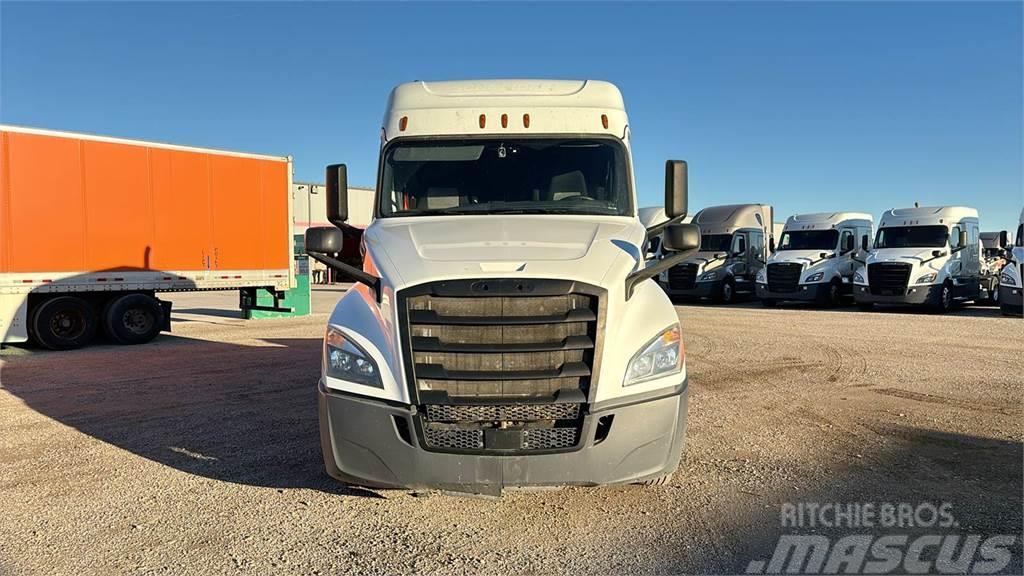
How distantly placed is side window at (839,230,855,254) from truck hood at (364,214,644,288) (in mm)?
19490

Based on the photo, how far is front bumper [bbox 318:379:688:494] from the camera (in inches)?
140

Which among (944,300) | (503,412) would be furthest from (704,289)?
(503,412)

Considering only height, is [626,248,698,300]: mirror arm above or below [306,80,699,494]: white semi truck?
above

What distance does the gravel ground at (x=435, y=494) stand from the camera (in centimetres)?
368

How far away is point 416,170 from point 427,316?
189 centimetres

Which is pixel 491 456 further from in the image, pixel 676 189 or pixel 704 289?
pixel 704 289

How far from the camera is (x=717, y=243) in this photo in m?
23.8

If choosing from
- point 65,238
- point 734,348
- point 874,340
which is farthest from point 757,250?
point 65,238

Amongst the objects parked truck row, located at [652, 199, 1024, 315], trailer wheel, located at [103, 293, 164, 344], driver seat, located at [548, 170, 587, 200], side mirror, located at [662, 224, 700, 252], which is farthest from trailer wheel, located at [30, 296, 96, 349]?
parked truck row, located at [652, 199, 1024, 315]

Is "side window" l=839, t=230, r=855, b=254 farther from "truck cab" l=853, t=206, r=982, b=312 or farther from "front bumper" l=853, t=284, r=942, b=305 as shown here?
"front bumper" l=853, t=284, r=942, b=305

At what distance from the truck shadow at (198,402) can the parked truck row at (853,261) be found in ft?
36.2

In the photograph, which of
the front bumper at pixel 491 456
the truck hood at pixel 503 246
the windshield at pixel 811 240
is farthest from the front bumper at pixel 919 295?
the front bumper at pixel 491 456

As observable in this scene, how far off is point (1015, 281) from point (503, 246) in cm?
1766

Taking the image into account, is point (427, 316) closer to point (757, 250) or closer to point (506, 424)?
point (506, 424)
